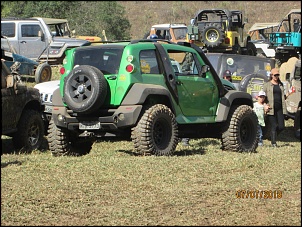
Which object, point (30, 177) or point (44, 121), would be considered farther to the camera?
point (44, 121)

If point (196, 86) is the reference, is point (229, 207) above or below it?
below

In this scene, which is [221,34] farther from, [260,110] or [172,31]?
[260,110]

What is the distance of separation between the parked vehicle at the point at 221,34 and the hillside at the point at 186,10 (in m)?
18.7

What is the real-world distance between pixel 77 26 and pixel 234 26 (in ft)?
32.8

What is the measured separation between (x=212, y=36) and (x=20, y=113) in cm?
1579

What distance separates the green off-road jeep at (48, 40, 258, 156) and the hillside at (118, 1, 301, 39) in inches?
1412

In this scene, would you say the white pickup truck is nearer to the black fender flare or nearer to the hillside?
the black fender flare

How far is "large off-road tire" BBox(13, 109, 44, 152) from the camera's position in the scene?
11.7 metres

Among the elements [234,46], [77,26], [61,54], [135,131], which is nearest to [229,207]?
[135,131]

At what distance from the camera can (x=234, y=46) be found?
27828mm

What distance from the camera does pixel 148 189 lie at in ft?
26.1

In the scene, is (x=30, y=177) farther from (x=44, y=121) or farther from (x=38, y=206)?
(x=44, y=121)

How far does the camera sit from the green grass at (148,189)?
6.82 meters
